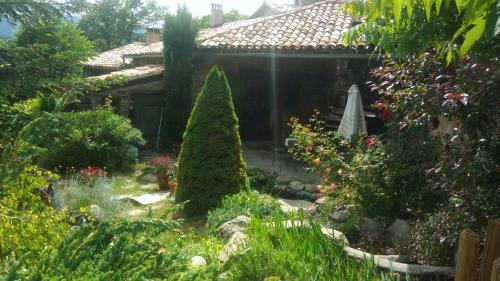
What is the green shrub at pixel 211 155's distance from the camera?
6281mm

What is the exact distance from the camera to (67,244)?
6.28 feet

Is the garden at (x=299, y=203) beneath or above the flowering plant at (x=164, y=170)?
above

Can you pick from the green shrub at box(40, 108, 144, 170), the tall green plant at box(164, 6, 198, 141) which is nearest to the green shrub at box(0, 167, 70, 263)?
the green shrub at box(40, 108, 144, 170)

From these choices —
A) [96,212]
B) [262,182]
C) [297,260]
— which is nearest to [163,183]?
[262,182]

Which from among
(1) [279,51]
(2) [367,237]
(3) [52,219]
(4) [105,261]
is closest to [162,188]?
(1) [279,51]

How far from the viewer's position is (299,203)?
7238 mm

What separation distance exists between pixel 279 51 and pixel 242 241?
7.24 meters

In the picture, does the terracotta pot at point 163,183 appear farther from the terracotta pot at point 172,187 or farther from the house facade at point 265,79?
the house facade at point 265,79

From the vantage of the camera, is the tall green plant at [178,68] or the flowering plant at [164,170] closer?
the flowering plant at [164,170]

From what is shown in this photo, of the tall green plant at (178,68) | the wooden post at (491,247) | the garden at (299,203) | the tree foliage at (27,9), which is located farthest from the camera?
the tall green plant at (178,68)

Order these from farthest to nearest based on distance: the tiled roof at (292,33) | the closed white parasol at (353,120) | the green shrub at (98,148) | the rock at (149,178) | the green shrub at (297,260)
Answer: the tiled roof at (292,33), the green shrub at (98,148), the rock at (149,178), the closed white parasol at (353,120), the green shrub at (297,260)

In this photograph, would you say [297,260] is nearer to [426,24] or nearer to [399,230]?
[399,230]

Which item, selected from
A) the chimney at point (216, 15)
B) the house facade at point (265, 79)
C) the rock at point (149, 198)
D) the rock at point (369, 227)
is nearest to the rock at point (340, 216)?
the rock at point (369, 227)

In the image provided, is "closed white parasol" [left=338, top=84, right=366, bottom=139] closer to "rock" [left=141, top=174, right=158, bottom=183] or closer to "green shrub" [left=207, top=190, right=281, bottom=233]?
"green shrub" [left=207, top=190, right=281, bottom=233]
